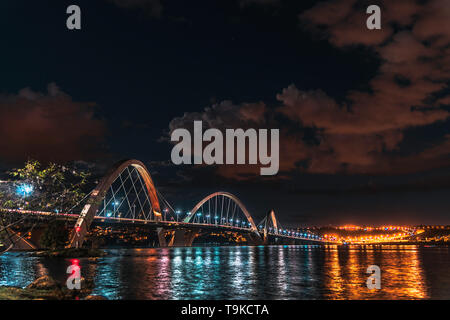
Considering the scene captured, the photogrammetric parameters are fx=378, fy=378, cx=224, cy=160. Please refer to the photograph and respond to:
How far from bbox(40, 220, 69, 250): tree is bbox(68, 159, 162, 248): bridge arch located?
11.8 ft

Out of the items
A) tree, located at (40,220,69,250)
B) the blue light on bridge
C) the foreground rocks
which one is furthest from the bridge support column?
the blue light on bridge

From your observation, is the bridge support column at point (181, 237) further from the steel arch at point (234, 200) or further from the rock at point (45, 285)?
the rock at point (45, 285)

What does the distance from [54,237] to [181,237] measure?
197ft

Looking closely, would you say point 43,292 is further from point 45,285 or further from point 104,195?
point 104,195

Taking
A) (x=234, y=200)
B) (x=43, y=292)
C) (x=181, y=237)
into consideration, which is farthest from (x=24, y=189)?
(x=234, y=200)

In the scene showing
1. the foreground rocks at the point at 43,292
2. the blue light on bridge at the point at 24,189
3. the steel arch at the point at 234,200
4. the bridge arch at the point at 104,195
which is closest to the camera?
the blue light on bridge at the point at 24,189

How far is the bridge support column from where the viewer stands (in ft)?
434

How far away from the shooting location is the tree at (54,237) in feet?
256

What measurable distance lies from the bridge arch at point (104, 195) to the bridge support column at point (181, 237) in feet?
63.9

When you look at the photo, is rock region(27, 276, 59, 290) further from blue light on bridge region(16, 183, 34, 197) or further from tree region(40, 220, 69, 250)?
tree region(40, 220, 69, 250)

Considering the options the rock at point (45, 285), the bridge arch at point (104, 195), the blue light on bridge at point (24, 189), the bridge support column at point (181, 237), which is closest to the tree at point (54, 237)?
the bridge arch at point (104, 195)

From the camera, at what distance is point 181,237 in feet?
439

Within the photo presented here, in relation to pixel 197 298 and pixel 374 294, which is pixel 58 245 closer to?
pixel 197 298
